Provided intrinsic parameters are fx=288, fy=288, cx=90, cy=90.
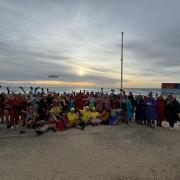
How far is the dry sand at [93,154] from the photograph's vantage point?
691cm

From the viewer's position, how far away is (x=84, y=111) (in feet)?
44.3

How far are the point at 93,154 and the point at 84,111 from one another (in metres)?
5.06

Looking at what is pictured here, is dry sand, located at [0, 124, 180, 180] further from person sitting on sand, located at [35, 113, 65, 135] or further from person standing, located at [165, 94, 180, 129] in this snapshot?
person standing, located at [165, 94, 180, 129]

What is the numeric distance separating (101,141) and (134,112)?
4.69 meters

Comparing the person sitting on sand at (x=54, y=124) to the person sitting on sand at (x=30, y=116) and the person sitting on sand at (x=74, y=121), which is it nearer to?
the person sitting on sand at (x=74, y=121)

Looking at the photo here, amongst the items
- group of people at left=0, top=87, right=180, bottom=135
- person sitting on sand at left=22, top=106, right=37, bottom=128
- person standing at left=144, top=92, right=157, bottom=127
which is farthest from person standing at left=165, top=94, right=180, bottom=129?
person sitting on sand at left=22, top=106, right=37, bottom=128

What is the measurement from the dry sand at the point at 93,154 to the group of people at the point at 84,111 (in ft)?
2.69

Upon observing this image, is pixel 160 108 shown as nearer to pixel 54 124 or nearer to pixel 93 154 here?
pixel 54 124

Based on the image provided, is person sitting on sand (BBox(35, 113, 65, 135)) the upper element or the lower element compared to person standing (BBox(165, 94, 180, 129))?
lower

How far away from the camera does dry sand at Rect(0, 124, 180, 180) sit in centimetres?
691

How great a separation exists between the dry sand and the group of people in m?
0.82

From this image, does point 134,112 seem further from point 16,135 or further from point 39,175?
point 39,175

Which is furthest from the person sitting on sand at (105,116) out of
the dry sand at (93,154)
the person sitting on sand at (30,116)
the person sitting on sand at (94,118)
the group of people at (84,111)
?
the person sitting on sand at (30,116)

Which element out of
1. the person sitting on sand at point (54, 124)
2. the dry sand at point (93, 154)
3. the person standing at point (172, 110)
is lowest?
the dry sand at point (93, 154)
